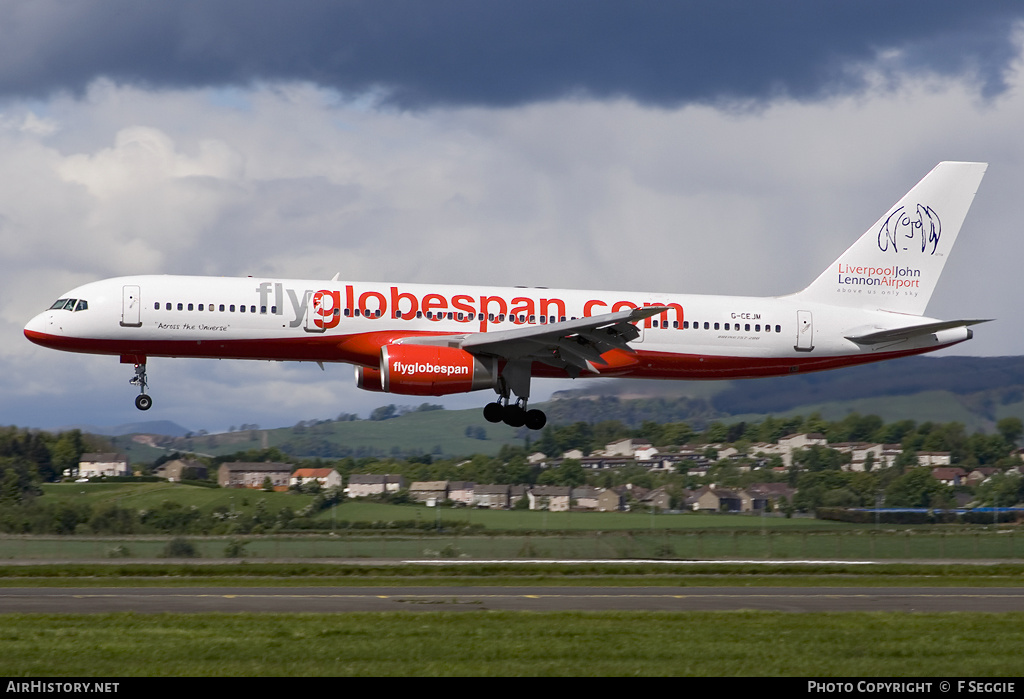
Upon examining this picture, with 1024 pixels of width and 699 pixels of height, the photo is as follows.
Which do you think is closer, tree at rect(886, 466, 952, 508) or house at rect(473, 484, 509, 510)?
house at rect(473, 484, 509, 510)

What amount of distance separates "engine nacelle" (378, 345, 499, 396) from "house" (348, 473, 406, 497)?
20.0 m

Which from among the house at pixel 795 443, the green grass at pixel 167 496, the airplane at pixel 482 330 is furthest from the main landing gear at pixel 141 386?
the house at pixel 795 443

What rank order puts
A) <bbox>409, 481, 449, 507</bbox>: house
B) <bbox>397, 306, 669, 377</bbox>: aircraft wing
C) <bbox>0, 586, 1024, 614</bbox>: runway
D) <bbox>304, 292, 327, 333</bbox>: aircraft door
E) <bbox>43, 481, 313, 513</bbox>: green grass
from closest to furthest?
1. <bbox>0, 586, 1024, 614</bbox>: runway
2. <bbox>397, 306, 669, 377</bbox>: aircraft wing
3. <bbox>304, 292, 327, 333</bbox>: aircraft door
4. <bbox>43, 481, 313, 513</bbox>: green grass
5. <bbox>409, 481, 449, 507</bbox>: house

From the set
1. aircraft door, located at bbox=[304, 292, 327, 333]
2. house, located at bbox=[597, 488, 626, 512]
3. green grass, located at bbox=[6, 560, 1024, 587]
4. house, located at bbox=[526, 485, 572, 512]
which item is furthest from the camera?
house, located at bbox=[597, 488, 626, 512]

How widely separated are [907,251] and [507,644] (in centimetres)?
2610

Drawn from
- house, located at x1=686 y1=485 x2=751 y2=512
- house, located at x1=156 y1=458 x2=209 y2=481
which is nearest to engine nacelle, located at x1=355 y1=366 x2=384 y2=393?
house, located at x1=686 y1=485 x2=751 y2=512

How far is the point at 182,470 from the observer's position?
55406mm

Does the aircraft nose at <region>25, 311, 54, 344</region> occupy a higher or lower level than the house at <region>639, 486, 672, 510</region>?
higher

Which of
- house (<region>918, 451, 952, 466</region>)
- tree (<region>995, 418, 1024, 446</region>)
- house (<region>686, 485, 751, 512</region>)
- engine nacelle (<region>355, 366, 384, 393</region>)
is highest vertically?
engine nacelle (<region>355, 366, 384, 393</region>)

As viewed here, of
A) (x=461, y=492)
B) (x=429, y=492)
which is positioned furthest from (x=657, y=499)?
(x=429, y=492)

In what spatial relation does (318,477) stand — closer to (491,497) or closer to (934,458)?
(491,497)

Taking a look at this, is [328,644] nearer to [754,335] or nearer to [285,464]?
[754,335]

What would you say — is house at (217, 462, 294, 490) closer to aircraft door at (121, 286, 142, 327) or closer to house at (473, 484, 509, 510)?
house at (473, 484, 509, 510)

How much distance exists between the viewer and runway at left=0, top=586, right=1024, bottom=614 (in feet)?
84.1
